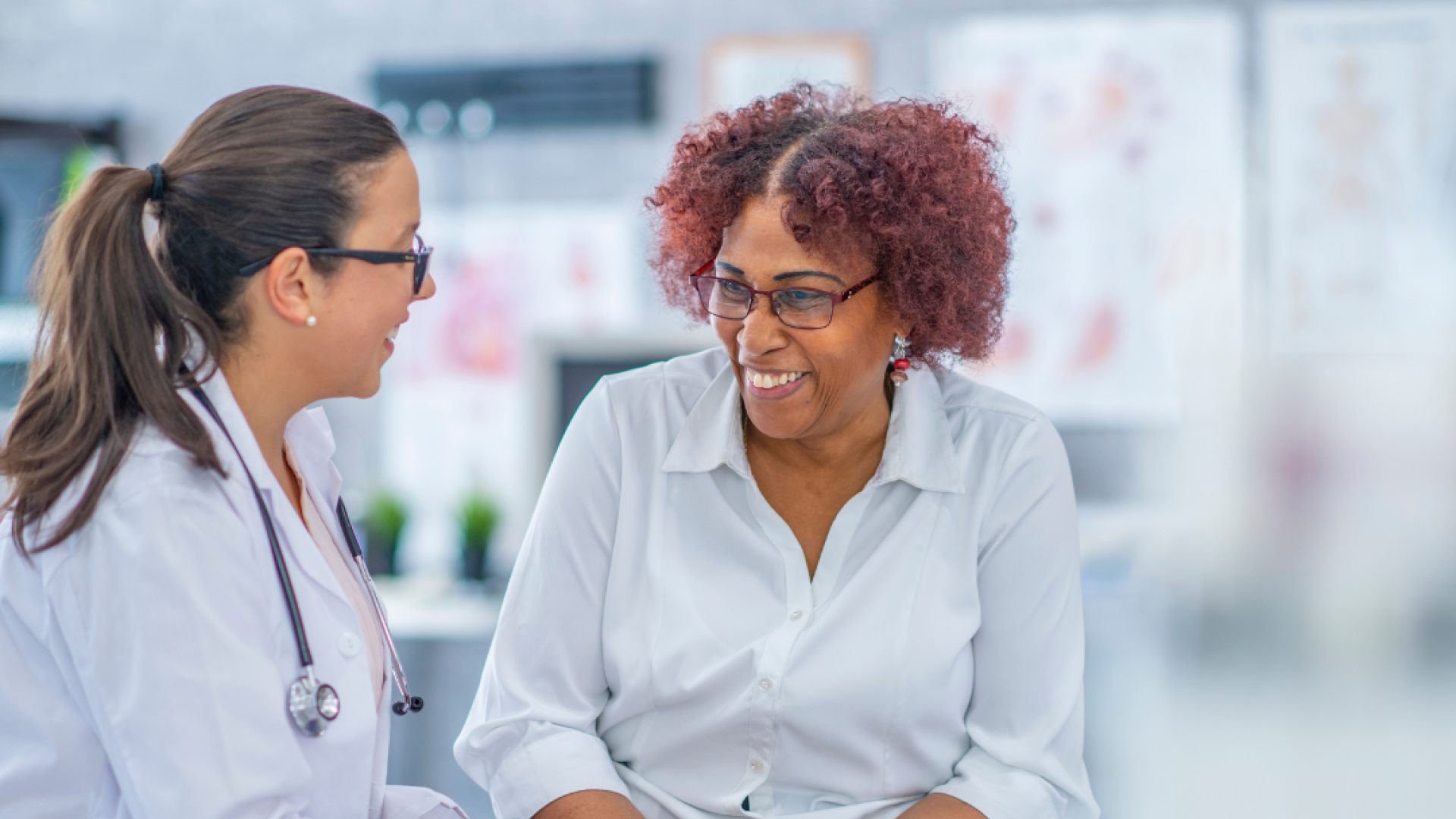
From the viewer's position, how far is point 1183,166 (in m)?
3.19

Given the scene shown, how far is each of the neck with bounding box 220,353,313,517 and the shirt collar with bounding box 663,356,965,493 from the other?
18.3 inches

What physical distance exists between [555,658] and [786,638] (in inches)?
11.1

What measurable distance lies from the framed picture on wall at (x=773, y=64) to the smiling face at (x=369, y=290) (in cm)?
222

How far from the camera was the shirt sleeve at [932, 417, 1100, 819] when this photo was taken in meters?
1.37

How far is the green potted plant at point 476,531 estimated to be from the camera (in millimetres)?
2863

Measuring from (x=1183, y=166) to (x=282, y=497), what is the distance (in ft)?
9.02

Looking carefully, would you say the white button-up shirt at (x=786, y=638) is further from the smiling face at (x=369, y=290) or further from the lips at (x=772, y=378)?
the smiling face at (x=369, y=290)

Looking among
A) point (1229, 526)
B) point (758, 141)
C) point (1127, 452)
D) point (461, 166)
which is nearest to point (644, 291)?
point (461, 166)

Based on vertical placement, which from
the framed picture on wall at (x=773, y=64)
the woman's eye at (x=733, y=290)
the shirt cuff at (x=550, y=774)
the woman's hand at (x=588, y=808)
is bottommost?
the woman's hand at (x=588, y=808)

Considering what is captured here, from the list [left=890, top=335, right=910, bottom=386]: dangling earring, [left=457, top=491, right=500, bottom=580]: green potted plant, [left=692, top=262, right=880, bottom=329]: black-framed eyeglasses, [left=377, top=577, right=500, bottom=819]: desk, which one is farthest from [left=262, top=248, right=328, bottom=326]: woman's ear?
[left=457, top=491, right=500, bottom=580]: green potted plant

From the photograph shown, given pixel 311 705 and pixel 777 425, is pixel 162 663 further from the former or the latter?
pixel 777 425

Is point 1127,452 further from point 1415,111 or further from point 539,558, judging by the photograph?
point 539,558

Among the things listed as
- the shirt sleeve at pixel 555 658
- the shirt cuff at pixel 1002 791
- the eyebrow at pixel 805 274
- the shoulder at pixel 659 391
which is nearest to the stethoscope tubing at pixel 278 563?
the shirt sleeve at pixel 555 658

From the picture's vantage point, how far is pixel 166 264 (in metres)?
1.13
